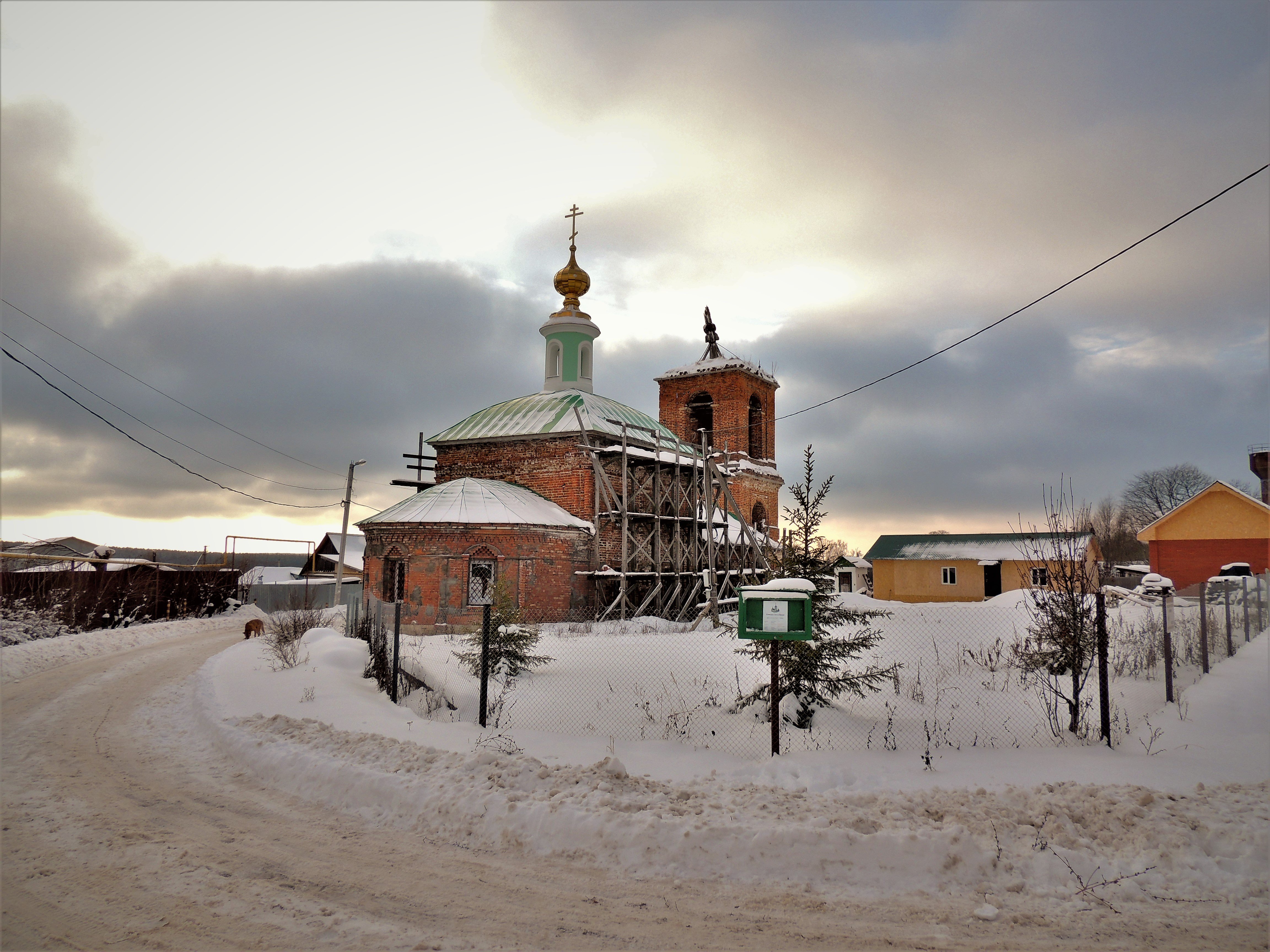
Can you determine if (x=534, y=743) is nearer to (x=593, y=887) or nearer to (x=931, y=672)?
(x=593, y=887)

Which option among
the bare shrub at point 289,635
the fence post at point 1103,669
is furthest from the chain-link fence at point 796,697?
the bare shrub at point 289,635

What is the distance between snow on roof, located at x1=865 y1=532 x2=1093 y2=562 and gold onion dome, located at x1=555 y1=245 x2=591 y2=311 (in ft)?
74.9

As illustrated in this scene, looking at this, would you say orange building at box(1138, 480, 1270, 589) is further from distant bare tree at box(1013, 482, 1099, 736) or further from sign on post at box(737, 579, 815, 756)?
sign on post at box(737, 579, 815, 756)

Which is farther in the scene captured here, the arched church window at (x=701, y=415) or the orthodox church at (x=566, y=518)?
the arched church window at (x=701, y=415)

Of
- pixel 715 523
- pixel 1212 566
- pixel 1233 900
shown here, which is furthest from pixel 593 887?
pixel 1212 566

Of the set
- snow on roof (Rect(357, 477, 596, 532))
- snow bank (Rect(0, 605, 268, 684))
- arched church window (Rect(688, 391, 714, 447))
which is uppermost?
arched church window (Rect(688, 391, 714, 447))

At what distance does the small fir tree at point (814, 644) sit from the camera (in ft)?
27.9

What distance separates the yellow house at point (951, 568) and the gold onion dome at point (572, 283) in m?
22.6

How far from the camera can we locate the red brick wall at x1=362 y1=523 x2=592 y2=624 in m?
19.9

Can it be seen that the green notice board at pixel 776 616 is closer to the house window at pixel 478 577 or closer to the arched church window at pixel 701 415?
the house window at pixel 478 577

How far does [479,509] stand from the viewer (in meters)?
20.4

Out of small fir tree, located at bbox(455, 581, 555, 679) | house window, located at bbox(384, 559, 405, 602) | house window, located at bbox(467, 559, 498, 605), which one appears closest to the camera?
small fir tree, located at bbox(455, 581, 555, 679)

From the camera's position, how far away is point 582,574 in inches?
833

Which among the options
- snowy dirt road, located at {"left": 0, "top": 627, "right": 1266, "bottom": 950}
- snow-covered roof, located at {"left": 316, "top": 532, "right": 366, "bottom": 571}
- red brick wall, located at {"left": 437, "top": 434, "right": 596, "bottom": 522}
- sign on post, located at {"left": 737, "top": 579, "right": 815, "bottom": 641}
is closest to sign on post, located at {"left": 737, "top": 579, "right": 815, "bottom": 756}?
sign on post, located at {"left": 737, "top": 579, "right": 815, "bottom": 641}
